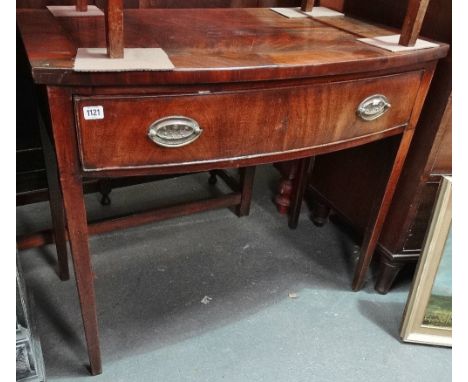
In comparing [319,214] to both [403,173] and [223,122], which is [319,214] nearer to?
[403,173]

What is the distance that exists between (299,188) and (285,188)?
0.42 feet

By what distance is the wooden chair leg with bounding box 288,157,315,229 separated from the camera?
1.65m

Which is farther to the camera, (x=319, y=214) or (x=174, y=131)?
(x=319, y=214)

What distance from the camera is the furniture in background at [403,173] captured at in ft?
3.91

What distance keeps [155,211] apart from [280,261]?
0.46m

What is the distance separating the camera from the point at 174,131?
855mm

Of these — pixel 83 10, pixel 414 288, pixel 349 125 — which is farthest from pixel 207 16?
pixel 414 288

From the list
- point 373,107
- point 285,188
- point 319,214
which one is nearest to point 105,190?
point 285,188

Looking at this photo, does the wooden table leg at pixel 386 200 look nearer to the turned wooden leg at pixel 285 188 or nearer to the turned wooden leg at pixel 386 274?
the turned wooden leg at pixel 386 274

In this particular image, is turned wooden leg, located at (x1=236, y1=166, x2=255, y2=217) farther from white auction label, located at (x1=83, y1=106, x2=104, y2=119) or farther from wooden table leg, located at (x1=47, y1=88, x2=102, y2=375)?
white auction label, located at (x1=83, y1=106, x2=104, y2=119)


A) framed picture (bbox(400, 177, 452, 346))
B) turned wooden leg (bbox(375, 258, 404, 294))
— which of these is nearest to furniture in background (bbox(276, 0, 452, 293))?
turned wooden leg (bbox(375, 258, 404, 294))

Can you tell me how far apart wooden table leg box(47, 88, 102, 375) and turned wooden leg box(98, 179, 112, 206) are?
68 cm

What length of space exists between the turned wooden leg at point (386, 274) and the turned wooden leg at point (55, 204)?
976 millimetres

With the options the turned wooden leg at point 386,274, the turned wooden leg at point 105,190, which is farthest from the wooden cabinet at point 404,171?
the turned wooden leg at point 105,190
